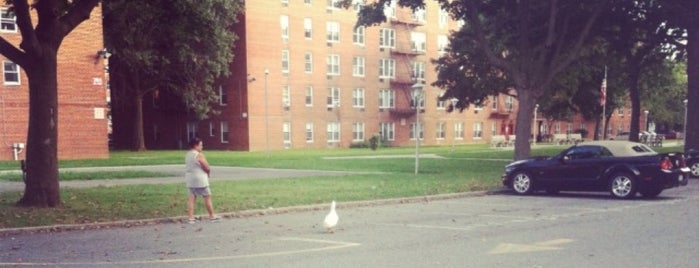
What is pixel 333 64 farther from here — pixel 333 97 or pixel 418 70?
pixel 418 70

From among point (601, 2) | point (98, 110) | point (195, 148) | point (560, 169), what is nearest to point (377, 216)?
point (195, 148)

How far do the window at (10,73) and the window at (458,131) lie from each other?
45055 millimetres

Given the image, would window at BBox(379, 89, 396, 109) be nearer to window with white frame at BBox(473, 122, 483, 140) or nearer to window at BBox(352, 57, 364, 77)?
window at BBox(352, 57, 364, 77)

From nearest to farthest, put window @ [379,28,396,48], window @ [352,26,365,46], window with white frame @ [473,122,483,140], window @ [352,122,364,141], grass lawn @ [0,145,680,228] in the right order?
grass lawn @ [0,145,680,228]
window @ [352,26,365,46]
window @ [352,122,364,141]
window @ [379,28,396,48]
window with white frame @ [473,122,483,140]

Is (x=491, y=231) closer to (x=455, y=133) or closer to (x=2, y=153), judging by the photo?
Result: (x=2, y=153)

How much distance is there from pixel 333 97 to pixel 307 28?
6.45 metres

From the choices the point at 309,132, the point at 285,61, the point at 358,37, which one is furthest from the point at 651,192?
the point at 358,37

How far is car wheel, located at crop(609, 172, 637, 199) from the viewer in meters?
16.4

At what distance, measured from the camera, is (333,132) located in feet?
185

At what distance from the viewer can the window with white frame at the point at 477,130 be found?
2822 inches

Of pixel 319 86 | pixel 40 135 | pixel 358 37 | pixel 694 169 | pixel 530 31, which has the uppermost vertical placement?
pixel 358 37

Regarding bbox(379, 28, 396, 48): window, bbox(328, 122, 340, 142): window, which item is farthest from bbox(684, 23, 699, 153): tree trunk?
bbox(379, 28, 396, 48): window

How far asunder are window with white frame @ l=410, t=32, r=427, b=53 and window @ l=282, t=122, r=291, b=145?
1708 centimetres

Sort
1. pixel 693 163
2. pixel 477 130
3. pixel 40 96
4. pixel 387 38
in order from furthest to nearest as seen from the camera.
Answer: pixel 477 130
pixel 387 38
pixel 693 163
pixel 40 96
